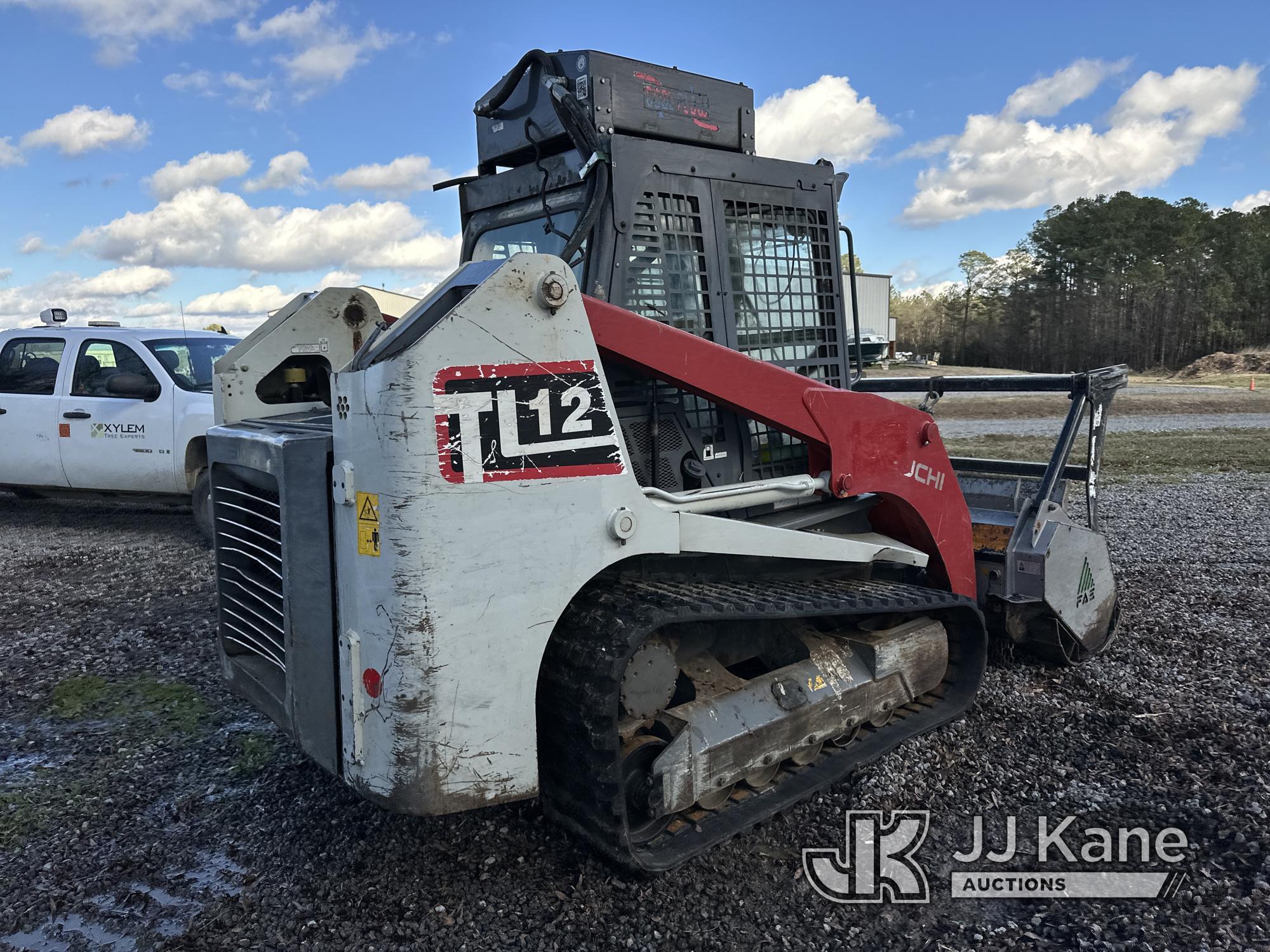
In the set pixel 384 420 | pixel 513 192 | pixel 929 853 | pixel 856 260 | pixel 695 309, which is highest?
pixel 513 192

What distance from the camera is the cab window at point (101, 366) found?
8531 millimetres

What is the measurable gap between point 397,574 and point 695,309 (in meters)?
1.61

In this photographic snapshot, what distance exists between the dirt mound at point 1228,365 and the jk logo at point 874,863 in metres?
41.9

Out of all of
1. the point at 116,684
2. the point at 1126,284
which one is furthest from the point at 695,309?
the point at 1126,284

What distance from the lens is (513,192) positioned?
3943mm

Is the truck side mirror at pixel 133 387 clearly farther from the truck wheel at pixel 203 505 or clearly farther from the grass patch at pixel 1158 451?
the grass patch at pixel 1158 451

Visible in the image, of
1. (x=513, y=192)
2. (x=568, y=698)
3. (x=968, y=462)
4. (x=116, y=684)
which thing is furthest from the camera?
(x=968, y=462)

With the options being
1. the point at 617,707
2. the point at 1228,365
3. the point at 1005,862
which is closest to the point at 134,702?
the point at 617,707

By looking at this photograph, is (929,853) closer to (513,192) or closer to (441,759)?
(441,759)

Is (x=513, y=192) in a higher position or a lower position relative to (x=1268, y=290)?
lower

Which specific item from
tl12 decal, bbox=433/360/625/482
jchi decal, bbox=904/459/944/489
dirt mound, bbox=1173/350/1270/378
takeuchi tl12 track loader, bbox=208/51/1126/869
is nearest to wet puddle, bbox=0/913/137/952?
takeuchi tl12 track loader, bbox=208/51/1126/869

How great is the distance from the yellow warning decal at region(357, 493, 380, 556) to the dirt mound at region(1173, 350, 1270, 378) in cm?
4327

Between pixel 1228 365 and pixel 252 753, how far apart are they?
147 feet

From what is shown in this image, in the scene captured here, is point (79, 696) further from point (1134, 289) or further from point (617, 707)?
point (1134, 289)
